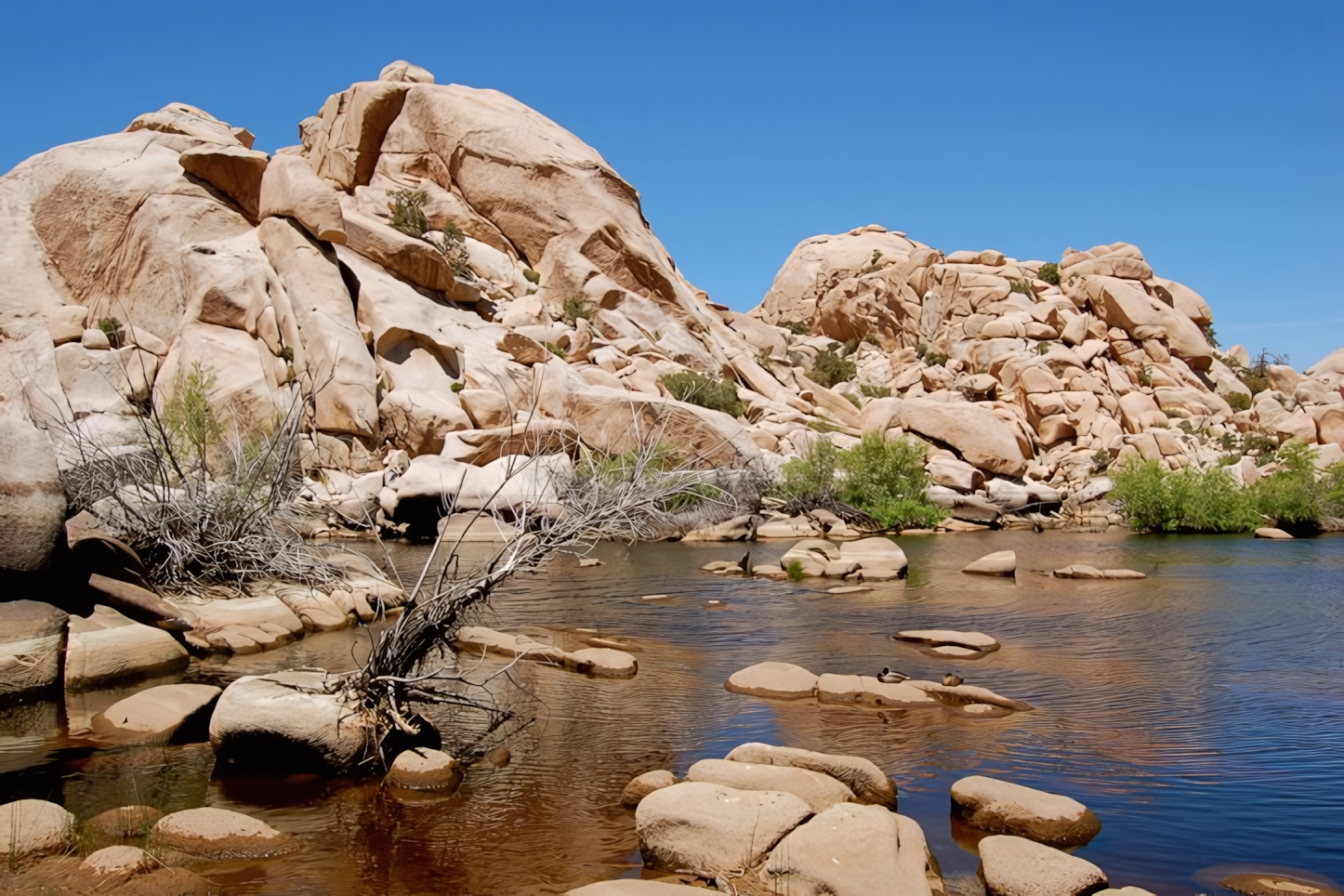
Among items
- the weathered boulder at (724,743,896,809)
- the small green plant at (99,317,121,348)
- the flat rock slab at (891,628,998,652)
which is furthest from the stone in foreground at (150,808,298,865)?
the small green plant at (99,317,121,348)

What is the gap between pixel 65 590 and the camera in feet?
39.7

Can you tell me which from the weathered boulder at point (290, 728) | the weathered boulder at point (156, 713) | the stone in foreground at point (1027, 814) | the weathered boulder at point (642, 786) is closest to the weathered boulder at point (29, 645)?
the weathered boulder at point (156, 713)

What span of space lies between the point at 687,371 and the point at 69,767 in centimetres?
3556

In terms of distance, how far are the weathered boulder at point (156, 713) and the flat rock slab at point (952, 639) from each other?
9466 mm

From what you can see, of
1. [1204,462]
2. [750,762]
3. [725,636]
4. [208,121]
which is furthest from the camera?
[208,121]

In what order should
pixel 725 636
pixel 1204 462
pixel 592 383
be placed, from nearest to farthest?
pixel 725 636 → pixel 592 383 → pixel 1204 462

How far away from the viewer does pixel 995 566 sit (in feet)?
75.0

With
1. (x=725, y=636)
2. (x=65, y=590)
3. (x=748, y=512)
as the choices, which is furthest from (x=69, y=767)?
(x=748, y=512)

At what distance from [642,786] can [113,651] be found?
22.8 feet

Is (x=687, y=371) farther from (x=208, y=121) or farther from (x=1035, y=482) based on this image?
(x=208, y=121)

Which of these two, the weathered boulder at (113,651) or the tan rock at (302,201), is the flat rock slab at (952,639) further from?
the tan rock at (302,201)

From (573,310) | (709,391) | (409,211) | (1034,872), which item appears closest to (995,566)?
(1034,872)

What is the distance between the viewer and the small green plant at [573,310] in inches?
1825

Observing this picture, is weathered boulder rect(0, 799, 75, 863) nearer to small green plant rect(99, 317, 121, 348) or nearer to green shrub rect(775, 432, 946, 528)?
green shrub rect(775, 432, 946, 528)
